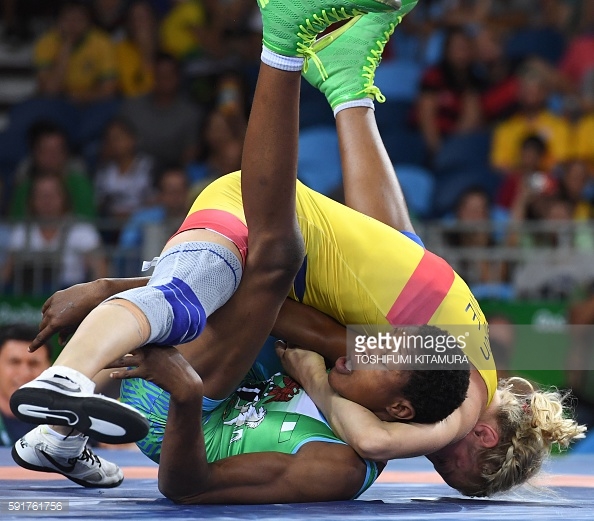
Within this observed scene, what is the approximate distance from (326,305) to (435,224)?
8.99 feet

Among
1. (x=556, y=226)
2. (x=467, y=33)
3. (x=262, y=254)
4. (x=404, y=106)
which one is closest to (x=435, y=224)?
(x=556, y=226)

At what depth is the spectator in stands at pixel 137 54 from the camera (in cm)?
766

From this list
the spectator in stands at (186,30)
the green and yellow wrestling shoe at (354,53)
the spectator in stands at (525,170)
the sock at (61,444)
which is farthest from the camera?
the spectator in stands at (186,30)

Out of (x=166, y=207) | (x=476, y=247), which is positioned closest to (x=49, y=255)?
(x=166, y=207)

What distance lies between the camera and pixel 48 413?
81.5 inches

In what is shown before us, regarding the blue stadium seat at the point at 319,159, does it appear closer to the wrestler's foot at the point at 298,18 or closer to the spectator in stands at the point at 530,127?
the spectator in stands at the point at 530,127

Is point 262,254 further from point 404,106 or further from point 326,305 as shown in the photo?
point 404,106

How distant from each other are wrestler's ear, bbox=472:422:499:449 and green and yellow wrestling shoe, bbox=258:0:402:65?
3.65 ft

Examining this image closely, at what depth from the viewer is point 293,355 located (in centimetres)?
285

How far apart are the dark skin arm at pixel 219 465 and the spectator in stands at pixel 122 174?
4288 millimetres

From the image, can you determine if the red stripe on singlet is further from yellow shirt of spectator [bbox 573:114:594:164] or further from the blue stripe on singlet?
yellow shirt of spectator [bbox 573:114:594:164]

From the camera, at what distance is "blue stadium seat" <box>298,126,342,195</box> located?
650cm

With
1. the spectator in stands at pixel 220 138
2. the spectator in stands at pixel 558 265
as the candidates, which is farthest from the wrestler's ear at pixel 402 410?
the spectator in stands at pixel 220 138

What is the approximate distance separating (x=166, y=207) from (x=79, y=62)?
2.07 metres
